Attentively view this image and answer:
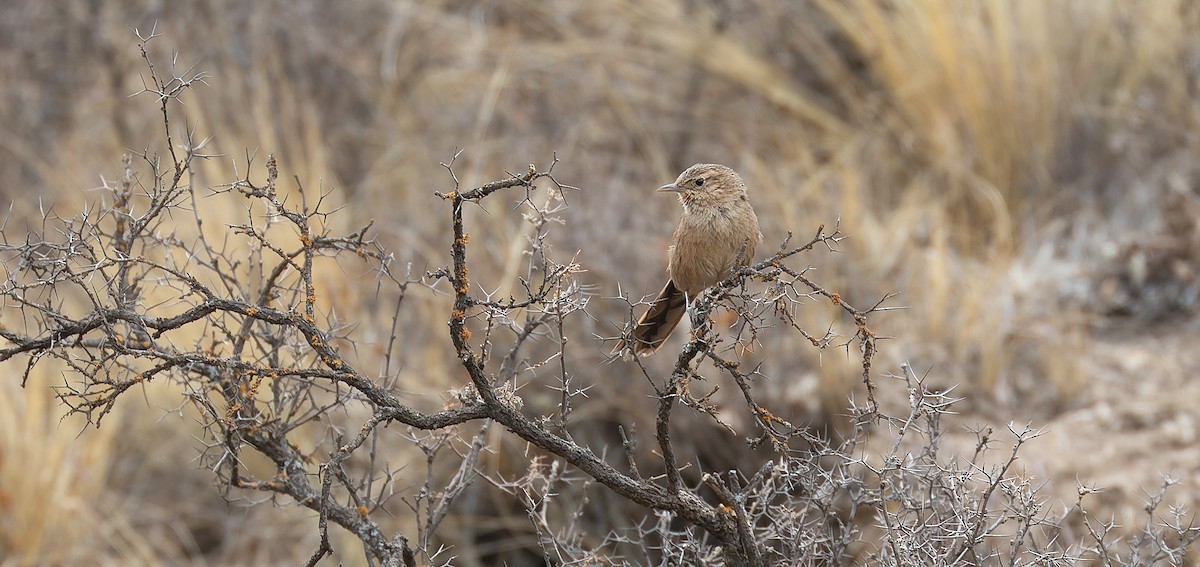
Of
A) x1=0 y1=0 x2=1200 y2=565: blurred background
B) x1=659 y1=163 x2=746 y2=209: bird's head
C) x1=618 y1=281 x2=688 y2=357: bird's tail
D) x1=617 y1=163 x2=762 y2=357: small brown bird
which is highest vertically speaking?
x1=0 y1=0 x2=1200 y2=565: blurred background

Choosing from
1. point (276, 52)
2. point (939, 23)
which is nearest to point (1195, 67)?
point (939, 23)

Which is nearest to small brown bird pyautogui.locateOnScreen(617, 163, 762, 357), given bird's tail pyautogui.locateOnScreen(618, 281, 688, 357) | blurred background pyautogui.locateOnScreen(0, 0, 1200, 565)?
bird's tail pyautogui.locateOnScreen(618, 281, 688, 357)

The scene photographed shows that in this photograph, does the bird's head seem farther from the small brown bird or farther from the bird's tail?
the bird's tail

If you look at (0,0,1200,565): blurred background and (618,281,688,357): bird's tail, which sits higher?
(0,0,1200,565): blurred background

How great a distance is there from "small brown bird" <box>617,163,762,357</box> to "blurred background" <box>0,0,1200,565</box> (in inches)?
41.9

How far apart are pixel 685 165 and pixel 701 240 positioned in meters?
3.84

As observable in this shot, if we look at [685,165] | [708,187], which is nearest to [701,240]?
[708,187]

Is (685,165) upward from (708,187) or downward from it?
upward

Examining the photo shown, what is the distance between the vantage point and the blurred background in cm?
501

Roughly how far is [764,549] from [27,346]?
150 centimetres

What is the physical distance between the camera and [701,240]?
2.86 metres

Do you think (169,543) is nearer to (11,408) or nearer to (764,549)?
(11,408)

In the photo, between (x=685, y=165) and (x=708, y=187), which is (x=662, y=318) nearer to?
(x=708, y=187)

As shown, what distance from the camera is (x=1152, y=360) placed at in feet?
16.7
